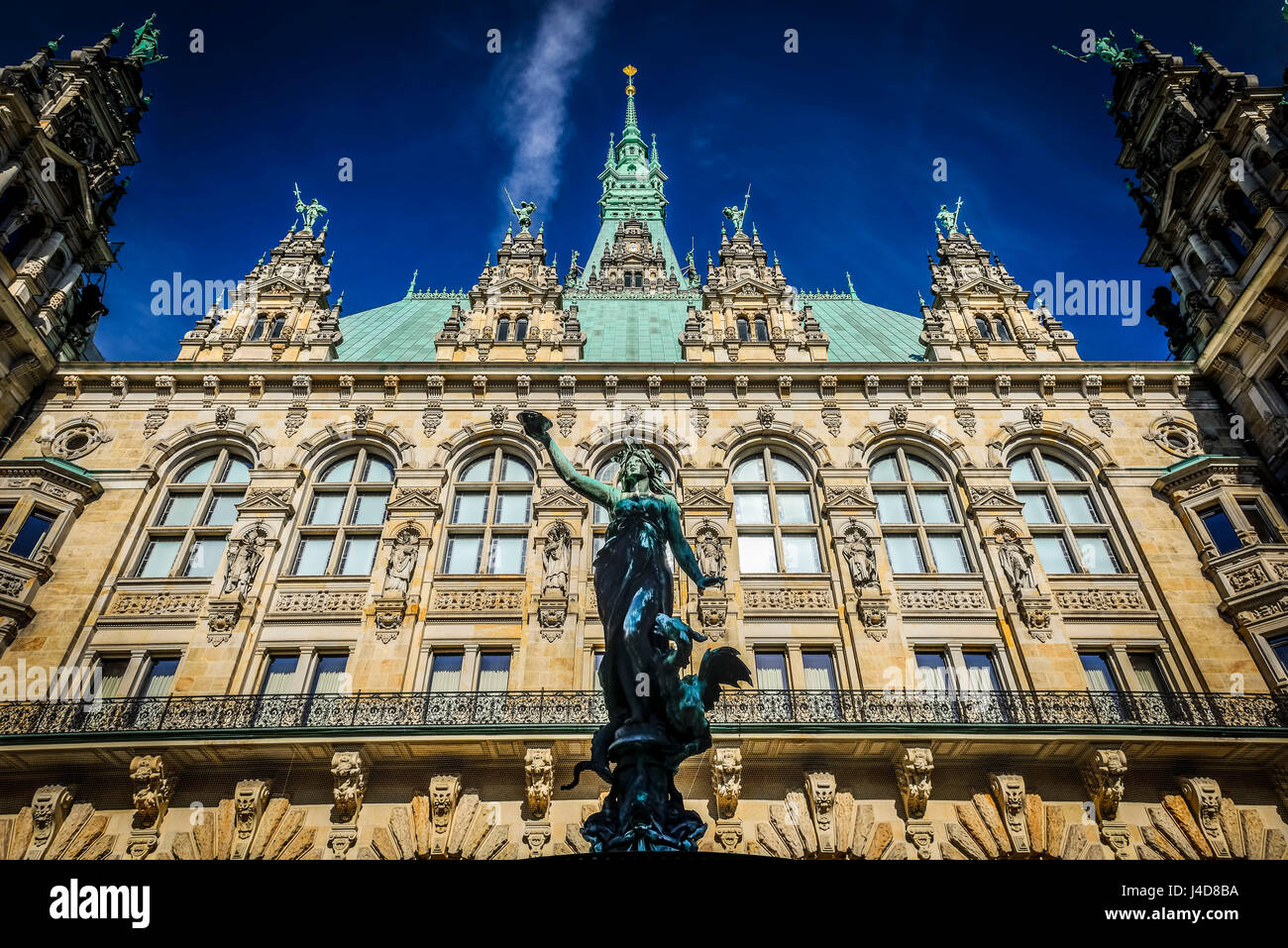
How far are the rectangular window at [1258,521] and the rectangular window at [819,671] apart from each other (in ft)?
32.1

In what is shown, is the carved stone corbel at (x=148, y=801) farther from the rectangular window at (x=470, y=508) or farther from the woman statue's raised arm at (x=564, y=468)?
the woman statue's raised arm at (x=564, y=468)

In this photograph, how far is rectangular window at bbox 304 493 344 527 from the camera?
18.7 metres

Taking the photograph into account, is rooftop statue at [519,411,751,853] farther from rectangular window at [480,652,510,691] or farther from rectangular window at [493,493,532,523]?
rectangular window at [493,493,532,523]

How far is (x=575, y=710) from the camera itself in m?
14.5

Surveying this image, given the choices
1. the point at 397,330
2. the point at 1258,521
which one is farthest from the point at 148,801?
the point at 1258,521

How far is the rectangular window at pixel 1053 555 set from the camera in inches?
703

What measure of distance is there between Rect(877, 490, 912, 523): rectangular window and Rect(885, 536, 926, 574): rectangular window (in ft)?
1.97

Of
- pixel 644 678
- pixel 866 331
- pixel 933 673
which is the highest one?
pixel 866 331

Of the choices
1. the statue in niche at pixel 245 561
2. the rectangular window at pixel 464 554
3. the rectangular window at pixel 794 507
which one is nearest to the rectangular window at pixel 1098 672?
the rectangular window at pixel 794 507

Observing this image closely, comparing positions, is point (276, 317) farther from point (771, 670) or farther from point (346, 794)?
point (771, 670)

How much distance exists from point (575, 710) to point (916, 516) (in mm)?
9336

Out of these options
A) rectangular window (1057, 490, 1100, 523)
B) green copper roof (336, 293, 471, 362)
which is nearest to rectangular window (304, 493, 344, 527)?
green copper roof (336, 293, 471, 362)

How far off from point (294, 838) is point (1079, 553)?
16.8m
